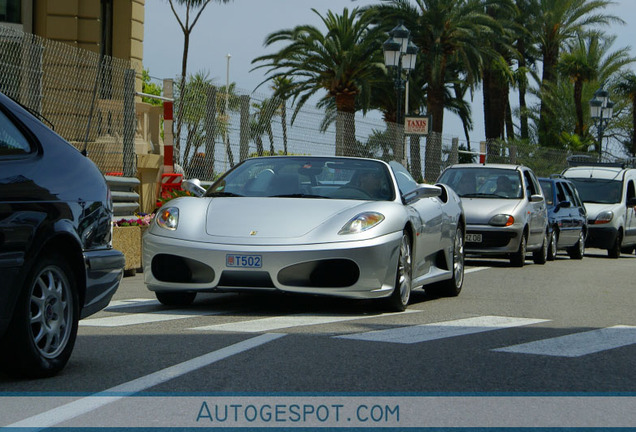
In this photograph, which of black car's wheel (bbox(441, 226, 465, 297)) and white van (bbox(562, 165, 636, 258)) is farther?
white van (bbox(562, 165, 636, 258))

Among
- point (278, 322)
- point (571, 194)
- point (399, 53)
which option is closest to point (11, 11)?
point (399, 53)

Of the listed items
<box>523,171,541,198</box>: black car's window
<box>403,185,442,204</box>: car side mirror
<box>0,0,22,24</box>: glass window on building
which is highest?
<box>0,0,22,24</box>: glass window on building

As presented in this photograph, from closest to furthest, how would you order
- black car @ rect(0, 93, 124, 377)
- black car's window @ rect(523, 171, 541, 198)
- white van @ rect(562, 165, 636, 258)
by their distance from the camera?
black car @ rect(0, 93, 124, 377) → black car's window @ rect(523, 171, 541, 198) → white van @ rect(562, 165, 636, 258)

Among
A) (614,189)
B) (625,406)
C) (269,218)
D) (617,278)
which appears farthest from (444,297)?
(614,189)

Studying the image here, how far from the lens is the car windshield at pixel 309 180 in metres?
9.99

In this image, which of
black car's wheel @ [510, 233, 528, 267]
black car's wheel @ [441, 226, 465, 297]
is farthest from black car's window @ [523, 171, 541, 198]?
black car's wheel @ [441, 226, 465, 297]

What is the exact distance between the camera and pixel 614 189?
25.8m

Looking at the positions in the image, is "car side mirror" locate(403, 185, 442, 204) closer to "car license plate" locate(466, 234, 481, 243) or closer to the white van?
"car license plate" locate(466, 234, 481, 243)

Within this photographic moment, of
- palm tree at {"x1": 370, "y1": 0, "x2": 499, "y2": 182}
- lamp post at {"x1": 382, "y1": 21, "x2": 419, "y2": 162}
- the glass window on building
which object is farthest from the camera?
palm tree at {"x1": 370, "y1": 0, "x2": 499, "y2": 182}

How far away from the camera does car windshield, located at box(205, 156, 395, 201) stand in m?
9.99

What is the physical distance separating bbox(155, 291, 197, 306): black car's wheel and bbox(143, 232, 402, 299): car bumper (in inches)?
11.2

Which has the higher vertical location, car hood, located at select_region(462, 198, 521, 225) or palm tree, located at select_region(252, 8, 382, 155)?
palm tree, located at select_region(252, 8, 382, 155)

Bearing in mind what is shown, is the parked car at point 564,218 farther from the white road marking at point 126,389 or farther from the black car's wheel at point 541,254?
the white road marking at point 126,389

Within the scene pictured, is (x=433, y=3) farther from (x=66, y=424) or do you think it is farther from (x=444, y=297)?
(x=66, y=424)
